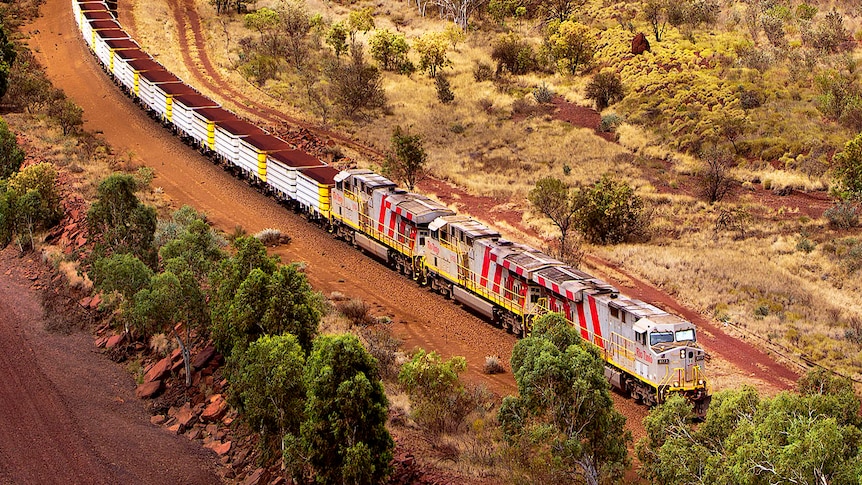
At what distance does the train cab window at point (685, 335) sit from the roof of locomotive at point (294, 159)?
2718 cm

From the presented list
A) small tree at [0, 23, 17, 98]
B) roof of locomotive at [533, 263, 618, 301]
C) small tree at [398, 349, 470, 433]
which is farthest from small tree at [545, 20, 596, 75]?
small tree at [398, 349, 470, 433]

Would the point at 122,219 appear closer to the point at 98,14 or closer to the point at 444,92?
the point at 444,92

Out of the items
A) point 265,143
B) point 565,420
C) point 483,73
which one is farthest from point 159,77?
point 565,420

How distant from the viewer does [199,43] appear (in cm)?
9400

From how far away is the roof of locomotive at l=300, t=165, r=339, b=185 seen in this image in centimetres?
5022

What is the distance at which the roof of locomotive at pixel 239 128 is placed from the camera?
193ft

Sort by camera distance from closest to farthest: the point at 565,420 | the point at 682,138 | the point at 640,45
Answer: the point at 565,420, the point at 682,138, the point at 640,45

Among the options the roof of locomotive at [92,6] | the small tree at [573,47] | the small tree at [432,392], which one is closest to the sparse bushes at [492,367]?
the small tree at [432,392]

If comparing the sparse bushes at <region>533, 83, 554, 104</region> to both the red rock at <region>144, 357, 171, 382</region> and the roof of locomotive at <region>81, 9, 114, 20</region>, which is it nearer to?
the roof of locomotive at <region>81, 9, 114, 20</region>

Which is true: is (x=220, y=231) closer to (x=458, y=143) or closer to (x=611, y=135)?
(x=458, y=143)

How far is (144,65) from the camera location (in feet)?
248

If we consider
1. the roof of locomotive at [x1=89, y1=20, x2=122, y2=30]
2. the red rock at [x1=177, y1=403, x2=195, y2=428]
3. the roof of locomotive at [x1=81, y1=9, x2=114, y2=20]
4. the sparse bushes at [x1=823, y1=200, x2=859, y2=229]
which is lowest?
the red rock at [x1=177, y1=403, x2=195, y2=428]

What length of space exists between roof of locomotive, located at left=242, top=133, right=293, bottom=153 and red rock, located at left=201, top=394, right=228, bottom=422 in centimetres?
2437

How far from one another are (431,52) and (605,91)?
56.2 feet
